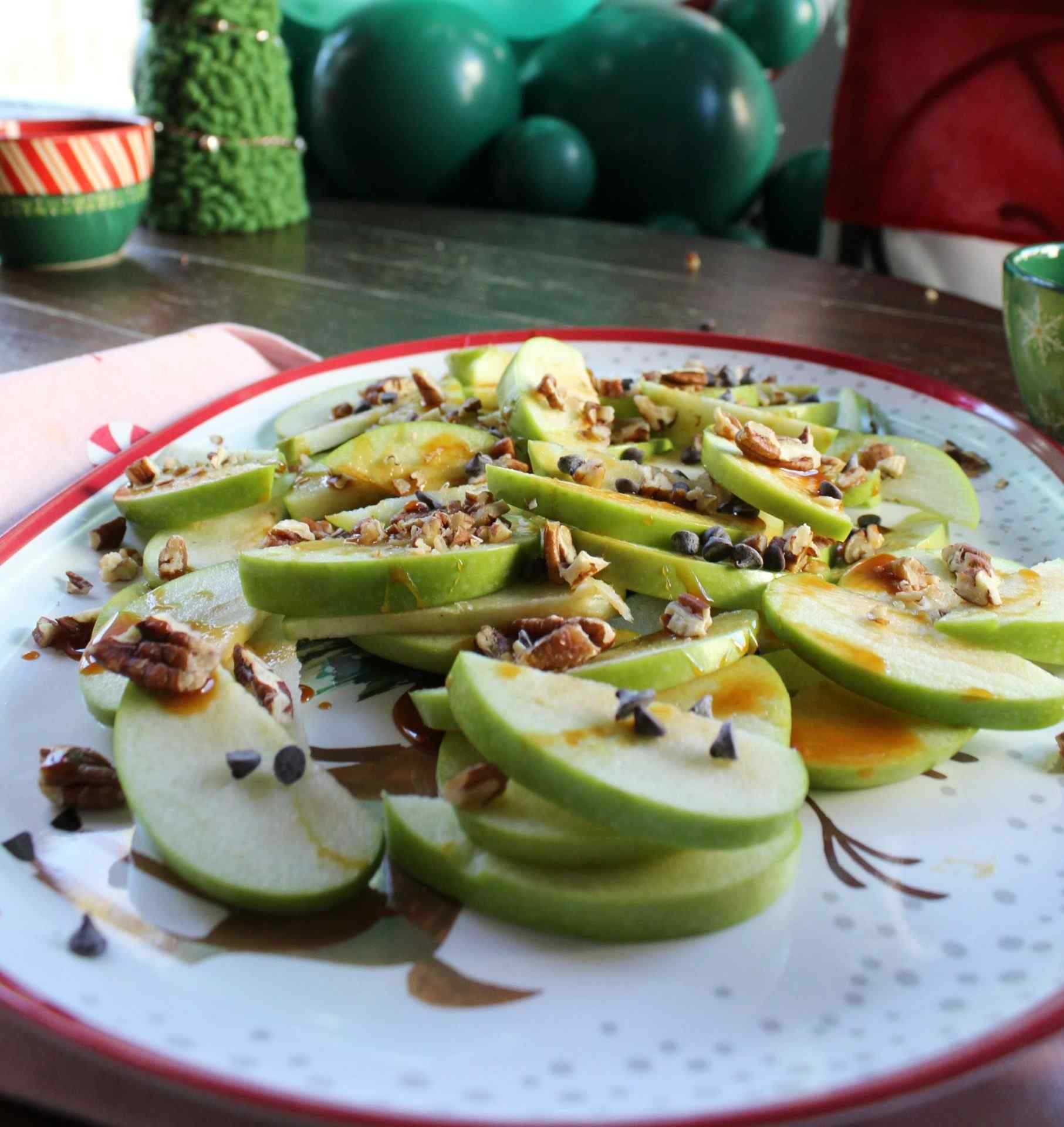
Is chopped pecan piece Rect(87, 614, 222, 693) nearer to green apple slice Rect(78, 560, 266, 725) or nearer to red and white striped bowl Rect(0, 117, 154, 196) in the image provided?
green apple slice Rect(78, 560, 266, 725)

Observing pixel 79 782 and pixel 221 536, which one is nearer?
pixel 79 782

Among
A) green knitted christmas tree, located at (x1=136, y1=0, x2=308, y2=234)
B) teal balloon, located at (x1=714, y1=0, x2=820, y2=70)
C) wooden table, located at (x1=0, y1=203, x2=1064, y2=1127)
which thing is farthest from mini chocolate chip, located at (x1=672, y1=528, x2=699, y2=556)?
teal balloon, located at (x1=714, y1=0, x2=820, y2=70)

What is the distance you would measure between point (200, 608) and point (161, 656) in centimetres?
15

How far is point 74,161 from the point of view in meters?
1.73

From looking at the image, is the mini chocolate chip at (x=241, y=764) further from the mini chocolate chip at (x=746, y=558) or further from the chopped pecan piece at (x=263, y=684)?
the mini chocolate chip at (x=746, y=558)

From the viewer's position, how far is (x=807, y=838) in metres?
0.65

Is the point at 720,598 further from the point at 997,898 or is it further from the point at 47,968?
the point at 47,968

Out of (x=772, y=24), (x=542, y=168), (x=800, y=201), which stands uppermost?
(x=772, y=24)

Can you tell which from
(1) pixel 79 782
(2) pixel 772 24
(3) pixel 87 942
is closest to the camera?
(3) pixel 87 942

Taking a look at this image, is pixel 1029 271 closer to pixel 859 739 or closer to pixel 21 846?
pixel 859 739

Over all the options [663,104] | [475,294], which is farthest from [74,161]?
[663,104]

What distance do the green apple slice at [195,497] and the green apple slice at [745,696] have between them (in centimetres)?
48

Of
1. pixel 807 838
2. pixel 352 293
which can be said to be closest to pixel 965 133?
pixel 352 293

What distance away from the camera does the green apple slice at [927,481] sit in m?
1.08
